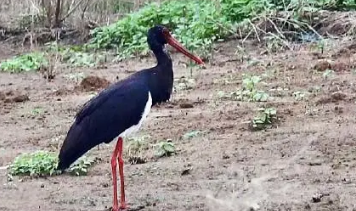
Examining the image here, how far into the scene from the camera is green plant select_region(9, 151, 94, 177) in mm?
8086

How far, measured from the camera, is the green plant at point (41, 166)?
8086mm

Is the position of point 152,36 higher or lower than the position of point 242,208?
higher

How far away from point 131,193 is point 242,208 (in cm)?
111

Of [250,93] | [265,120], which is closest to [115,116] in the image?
[265,120]

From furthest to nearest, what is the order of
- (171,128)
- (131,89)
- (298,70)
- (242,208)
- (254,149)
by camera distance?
(298,70)
(171,128)
(254,149)
(131,89)
(242,208)

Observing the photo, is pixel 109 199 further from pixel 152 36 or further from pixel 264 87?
pixel 264 87

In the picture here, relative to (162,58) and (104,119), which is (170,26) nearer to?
(162,58)

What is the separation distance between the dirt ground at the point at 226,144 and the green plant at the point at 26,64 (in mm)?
1262

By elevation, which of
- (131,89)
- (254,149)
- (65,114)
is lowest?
→ (65,114)

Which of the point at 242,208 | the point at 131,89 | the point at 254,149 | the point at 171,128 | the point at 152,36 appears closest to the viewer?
the point at 242,208

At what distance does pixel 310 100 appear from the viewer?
9.88 m

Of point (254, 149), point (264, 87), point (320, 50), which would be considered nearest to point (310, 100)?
point (264, 87)

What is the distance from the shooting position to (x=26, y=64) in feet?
45.8

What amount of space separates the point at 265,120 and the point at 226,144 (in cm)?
55
